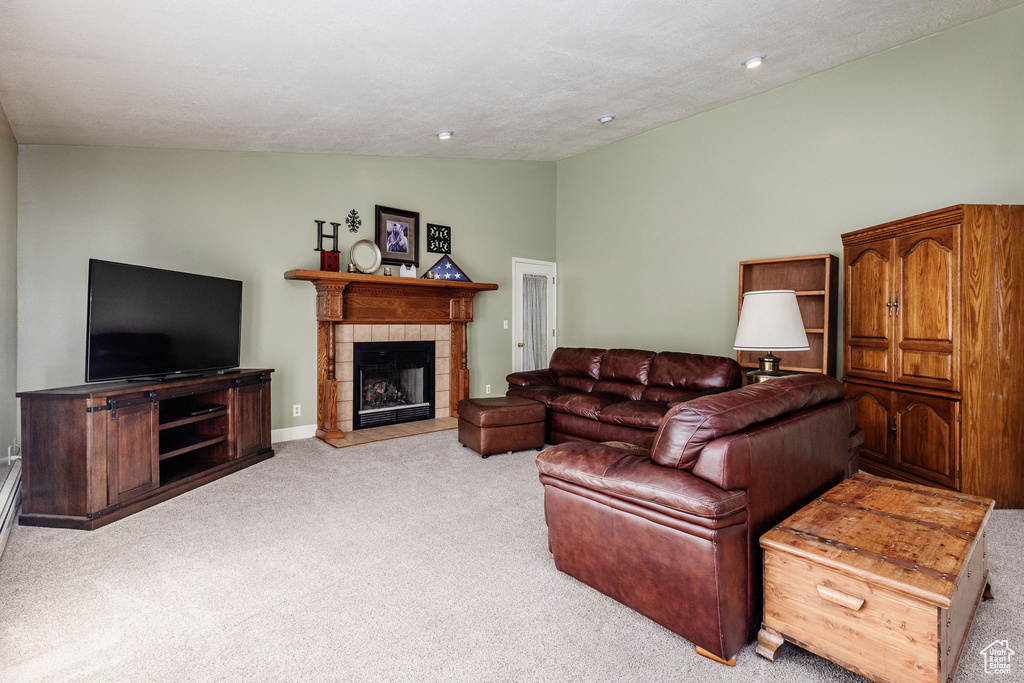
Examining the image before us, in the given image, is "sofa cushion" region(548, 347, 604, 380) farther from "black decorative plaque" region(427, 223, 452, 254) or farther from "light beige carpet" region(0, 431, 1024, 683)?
"light beige carpet" region(0, 431, 1024, 683)

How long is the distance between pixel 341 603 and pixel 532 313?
Answer: 16.1 feet

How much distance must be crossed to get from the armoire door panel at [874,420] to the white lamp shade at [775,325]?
880 millimetres

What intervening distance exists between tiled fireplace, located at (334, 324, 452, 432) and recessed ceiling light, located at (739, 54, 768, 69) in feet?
12.4

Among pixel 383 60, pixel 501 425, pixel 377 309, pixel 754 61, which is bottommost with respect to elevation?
pixel 501 425

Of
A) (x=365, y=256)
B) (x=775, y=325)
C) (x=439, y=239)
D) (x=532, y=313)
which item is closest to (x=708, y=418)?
(x=775, y=325)

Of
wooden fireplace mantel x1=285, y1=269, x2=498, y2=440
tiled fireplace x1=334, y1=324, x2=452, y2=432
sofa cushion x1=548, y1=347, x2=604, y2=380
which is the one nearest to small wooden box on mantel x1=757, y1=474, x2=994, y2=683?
sofa cushion x1=548, y1=347, x2=604, y2=380

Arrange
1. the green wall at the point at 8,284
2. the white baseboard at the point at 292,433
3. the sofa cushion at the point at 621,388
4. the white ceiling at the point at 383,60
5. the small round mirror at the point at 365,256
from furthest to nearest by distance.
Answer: the small round mirror at the point at 365,256 < the white baseboard at the point at 292,433 < the sofa cushion at the point at 621,388 < the green wall at the point at 8,284 < the white ceiling at the point at 383,60

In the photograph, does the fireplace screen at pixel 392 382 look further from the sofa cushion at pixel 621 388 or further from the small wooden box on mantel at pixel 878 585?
the small wooden box on mantel at pixel 878 585

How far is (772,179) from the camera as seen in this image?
4.52 metres

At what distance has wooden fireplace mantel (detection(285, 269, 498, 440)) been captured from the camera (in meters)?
4.79

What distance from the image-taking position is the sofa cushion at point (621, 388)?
4.57 meters

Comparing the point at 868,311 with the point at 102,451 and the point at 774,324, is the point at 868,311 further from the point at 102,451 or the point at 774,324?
the point at 102,451

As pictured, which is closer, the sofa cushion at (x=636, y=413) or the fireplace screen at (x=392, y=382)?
the sofa cushion at (x=636, y=413)

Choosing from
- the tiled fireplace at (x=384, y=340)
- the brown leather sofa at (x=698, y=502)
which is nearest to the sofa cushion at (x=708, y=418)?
the brown leather sofa at (x=698, y=502)
